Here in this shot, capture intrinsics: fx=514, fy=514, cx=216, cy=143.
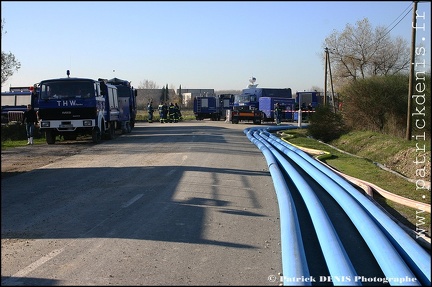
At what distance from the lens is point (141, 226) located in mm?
7637

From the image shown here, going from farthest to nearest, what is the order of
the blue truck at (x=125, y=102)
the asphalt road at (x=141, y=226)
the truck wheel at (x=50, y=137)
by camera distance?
the blue truck at (x=125, y=102) < the truck wheel at (x=50, y=137) < the asphalt road at (x=141, y=226)

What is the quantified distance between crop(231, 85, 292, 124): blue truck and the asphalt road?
33.2 meters

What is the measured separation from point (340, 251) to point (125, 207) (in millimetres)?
4622

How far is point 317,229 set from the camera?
22.0 ft

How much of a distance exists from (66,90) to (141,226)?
1622 centimetres

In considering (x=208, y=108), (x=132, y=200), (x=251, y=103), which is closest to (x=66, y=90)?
(x=132, y=200)

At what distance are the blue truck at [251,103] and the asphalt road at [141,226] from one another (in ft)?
109

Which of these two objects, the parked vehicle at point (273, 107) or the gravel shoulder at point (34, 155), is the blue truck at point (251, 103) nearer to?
the parked vehicle at point (273, 107)

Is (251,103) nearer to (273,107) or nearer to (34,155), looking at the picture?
(273,107)

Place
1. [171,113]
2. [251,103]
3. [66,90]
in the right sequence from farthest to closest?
[251,103], [171,113], [66,90]

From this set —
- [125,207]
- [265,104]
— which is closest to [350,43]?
[265,104]

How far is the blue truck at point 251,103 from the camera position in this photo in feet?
157

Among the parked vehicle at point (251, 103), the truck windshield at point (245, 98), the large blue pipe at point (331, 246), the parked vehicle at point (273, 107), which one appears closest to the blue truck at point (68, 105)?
the large blue pipe at point (331, 246)

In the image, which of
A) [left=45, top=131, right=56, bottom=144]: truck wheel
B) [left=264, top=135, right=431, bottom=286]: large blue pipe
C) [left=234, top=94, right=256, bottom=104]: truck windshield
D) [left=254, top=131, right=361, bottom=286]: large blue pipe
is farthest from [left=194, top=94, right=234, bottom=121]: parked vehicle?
[left=264, top=135, right=431, bottom=286]: large blue pipe
